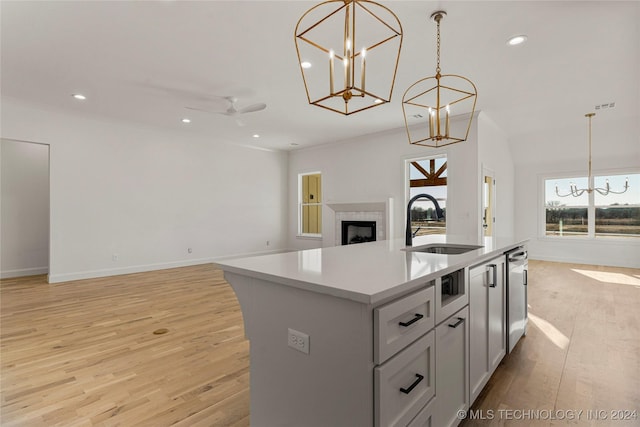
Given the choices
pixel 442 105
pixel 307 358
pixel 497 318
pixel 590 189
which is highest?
pixel 442 105

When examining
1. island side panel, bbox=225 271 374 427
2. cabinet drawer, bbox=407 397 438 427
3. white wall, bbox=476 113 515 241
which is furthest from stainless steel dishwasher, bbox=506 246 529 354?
white wall, bbox=476 113 515 241

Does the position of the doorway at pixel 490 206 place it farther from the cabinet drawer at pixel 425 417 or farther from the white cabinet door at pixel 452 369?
the cabinet drawer at pixel 425 417

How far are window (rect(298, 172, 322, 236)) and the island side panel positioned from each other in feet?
22.3

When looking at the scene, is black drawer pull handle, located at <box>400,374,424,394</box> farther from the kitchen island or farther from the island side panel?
the island side panel

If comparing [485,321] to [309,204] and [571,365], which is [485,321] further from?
[309,204]

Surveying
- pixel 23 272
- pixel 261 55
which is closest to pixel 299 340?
pixel 261 55

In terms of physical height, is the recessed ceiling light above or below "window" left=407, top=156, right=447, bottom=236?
above

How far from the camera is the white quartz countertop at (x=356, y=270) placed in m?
1.05

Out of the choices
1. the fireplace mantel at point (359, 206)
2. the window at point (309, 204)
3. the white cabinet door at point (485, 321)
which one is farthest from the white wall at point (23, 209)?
the white cabinet door at point (485, 321)

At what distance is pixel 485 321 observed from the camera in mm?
1901

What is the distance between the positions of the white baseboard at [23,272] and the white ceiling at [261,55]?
3.18m

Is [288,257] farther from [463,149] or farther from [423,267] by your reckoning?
[463,149]

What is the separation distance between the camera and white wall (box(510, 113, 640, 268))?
6.13 meters

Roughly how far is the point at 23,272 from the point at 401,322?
293 inches
